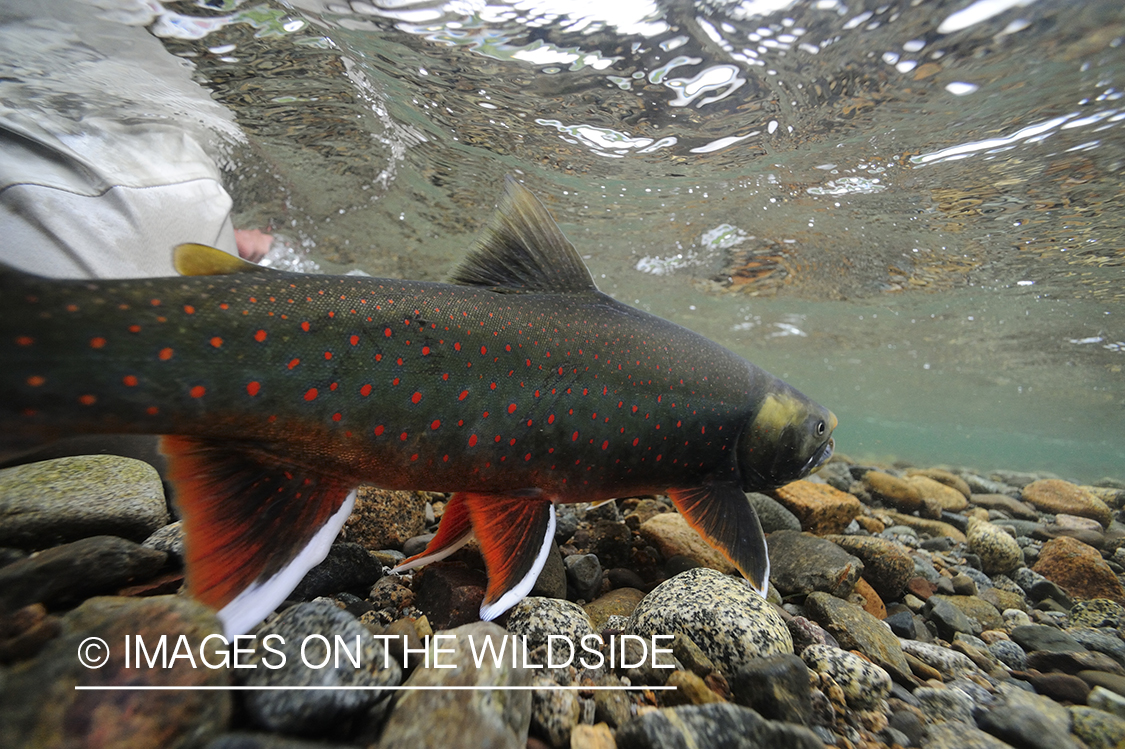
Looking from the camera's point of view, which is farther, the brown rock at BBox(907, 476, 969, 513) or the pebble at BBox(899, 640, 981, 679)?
the brown rock at BBox(907, 476, 969, 513)

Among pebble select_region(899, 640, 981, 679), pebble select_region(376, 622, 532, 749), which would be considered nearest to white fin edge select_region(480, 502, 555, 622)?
pebble select_region(376, 622, 532, 749)

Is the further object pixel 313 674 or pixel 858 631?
pixel 858 631

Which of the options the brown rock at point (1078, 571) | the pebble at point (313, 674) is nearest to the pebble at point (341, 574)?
the pebble at point (313, 674)

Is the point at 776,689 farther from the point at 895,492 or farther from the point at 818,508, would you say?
the point at 895,492

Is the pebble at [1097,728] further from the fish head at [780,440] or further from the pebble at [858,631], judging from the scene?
the fish head at [780,440]

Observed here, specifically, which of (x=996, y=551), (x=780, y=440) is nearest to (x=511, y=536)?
(x=780, y=440)

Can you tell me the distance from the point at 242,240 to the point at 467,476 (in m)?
6.41

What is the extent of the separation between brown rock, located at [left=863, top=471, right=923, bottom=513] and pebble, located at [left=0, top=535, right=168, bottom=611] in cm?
719

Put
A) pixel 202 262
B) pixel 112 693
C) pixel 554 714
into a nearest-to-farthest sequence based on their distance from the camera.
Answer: pixel 112 693, pixel 554 714, pixel 202 262

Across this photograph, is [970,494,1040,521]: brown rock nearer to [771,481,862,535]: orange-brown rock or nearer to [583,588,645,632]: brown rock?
[771,481,862,535]: orange-brown rock

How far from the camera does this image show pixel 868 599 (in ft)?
9.38

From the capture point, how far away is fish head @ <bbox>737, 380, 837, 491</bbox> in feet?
9.00

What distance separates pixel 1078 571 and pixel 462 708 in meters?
5.25

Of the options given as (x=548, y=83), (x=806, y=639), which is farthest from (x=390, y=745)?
(x=548, y=83)
